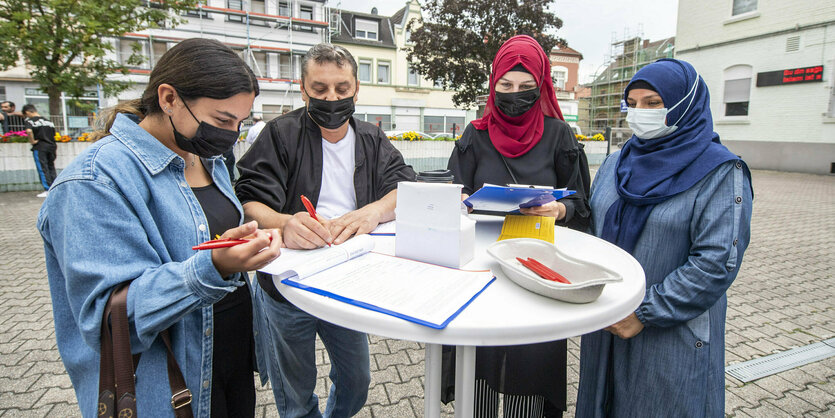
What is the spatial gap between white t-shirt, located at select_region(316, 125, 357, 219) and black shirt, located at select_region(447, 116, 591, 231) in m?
0.52

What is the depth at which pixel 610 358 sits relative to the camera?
5.49 feet

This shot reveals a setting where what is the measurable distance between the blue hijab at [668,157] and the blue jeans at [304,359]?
127cm

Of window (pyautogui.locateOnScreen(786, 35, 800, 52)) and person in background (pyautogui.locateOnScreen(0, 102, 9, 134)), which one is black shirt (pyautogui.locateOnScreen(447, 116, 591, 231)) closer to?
person in background (pyautogui.locateOnScreen(0, 102, 9, 134))

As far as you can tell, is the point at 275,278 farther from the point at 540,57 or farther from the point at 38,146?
the point at 38,146

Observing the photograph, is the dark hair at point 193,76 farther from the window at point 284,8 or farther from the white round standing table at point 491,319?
the window at point 284,8

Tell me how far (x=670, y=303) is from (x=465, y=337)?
90 cm

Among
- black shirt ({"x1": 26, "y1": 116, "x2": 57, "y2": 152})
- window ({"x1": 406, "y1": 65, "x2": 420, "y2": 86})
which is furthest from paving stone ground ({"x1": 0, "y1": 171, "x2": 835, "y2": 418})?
window ({"x1": 406, "y1": 65, "x2": 420, "y2": 86})

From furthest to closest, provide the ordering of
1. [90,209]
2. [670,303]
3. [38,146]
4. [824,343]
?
[38,146] < [824,343] < [670,303] < [90,209]

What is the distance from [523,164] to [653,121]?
22.7 inches

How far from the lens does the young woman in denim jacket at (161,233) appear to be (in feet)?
3.31

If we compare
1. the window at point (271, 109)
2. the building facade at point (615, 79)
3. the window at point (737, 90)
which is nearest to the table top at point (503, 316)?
the window at point (737, 90)

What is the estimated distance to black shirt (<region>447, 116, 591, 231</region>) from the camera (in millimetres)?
2004

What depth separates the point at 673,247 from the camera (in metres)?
1.52

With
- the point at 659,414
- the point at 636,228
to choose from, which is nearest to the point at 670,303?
the point at 636,228
